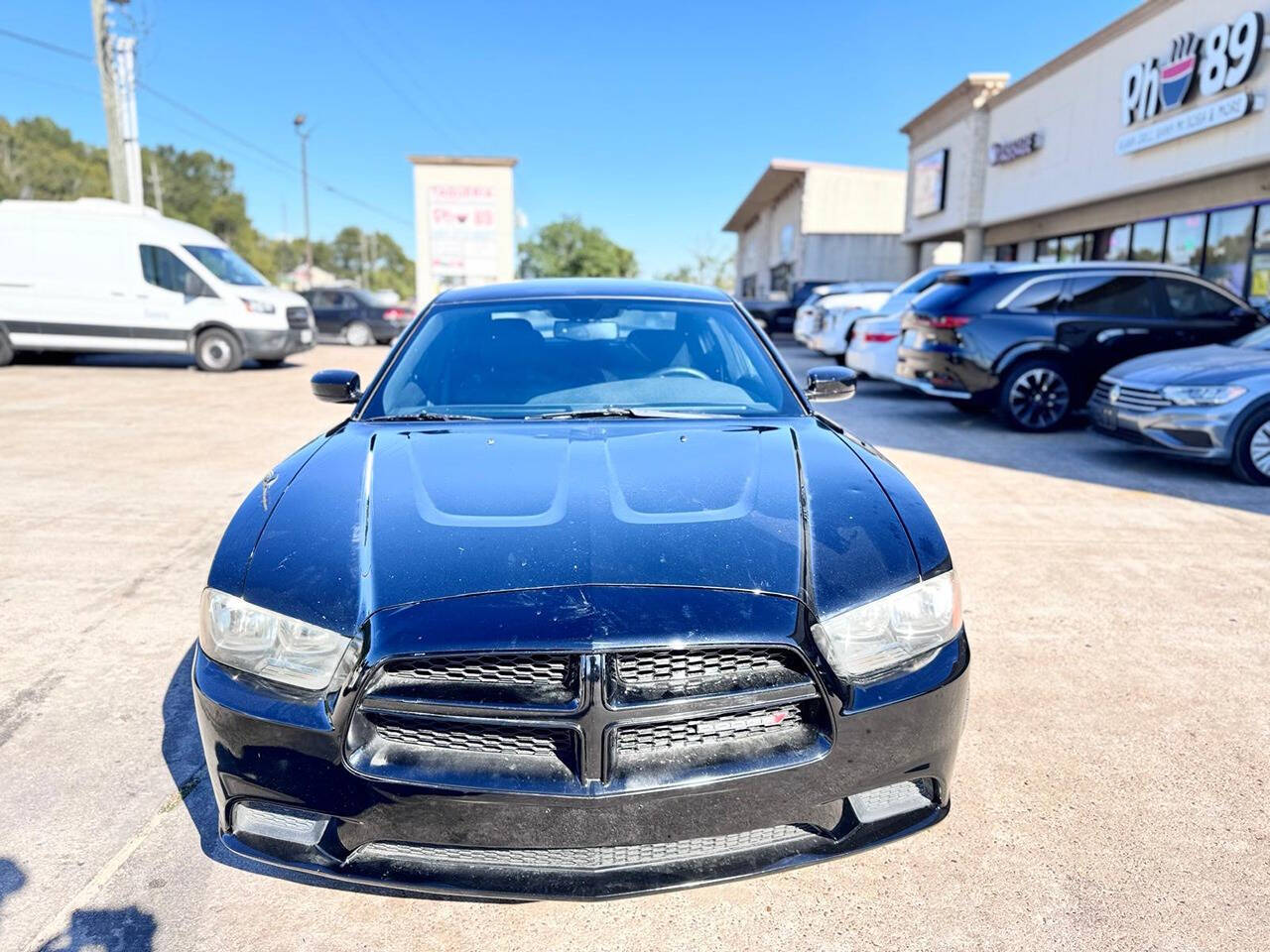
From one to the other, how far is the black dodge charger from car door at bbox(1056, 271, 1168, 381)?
781cm

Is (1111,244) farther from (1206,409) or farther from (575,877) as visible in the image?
(575,877)

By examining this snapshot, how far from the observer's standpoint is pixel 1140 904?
6.91 feet

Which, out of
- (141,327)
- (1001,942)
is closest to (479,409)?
(1001,942)

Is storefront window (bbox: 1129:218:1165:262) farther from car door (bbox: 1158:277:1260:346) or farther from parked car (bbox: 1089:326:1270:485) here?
parked car (bbox: 1089:326:1270:485)

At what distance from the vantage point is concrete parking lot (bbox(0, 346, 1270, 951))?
2041 millimetres

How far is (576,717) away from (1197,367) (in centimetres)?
709

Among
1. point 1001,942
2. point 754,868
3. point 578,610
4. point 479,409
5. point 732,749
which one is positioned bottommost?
point 1001,942

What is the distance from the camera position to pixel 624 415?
118 inches

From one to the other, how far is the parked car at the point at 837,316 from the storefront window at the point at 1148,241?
5.81 m

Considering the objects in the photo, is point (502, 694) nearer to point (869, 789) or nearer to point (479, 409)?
point (869, 789)

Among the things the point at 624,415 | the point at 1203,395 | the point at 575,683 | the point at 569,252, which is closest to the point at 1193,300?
the point at 1203,395

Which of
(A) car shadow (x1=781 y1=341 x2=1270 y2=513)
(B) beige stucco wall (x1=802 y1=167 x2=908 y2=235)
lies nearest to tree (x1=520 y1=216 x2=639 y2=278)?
(B) beige stucco wall (x1=802 y1=167 x2=908 y2=235)

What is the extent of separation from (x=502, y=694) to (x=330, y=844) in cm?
49

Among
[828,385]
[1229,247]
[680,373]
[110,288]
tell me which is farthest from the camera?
[1229,247]
